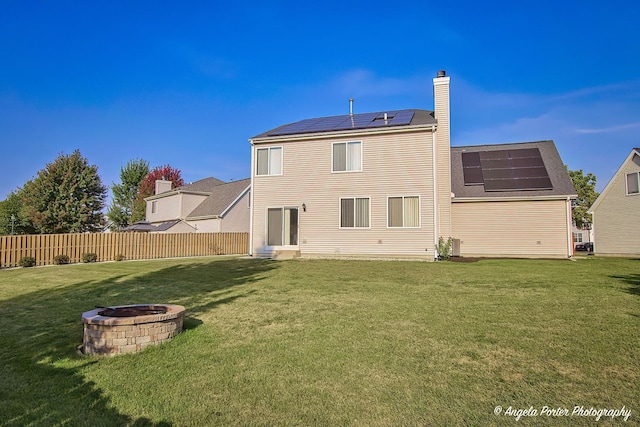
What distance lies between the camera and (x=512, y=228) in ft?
58.4

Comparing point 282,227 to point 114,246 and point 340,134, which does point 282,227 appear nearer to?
point 340,134

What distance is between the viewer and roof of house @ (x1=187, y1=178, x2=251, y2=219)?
2742cm

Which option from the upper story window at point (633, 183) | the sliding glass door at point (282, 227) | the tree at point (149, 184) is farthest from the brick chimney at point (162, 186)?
the upper story window at point (633, 183)

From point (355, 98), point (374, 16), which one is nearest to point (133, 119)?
point (355, 98)

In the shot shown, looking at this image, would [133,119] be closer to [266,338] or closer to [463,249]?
[463,249]

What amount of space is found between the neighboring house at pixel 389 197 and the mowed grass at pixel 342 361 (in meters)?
8.20

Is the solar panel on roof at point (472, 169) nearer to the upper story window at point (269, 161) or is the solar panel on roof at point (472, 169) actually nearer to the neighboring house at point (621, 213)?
the neighboring house at point (621, 213)

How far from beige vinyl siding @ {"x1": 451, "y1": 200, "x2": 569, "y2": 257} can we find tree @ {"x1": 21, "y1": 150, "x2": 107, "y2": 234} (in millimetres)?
33478

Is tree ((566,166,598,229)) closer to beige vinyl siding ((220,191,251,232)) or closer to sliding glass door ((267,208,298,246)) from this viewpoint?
beige vinyl siding ((220,191,251,232))

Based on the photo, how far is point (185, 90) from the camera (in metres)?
22.4

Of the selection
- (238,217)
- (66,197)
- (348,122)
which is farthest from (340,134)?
(66,197)

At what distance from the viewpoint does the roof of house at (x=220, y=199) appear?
2742 centimetres

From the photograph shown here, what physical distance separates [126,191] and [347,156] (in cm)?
4103

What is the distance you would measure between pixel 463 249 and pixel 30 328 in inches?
674
